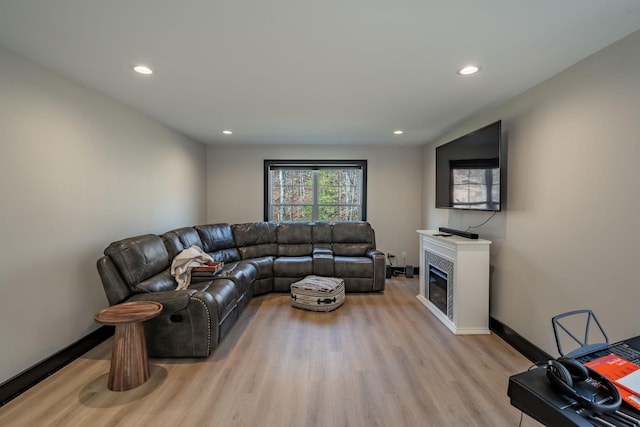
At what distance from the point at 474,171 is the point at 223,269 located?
10.8 ft

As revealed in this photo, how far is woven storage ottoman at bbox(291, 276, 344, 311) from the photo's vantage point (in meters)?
3.62

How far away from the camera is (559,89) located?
7.50ft

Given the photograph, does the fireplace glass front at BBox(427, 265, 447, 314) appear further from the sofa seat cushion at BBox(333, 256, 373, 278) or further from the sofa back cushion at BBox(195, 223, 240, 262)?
the sofa back cushion at BBox(195, 223, 240, 262)

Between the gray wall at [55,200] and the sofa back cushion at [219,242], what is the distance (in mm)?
914

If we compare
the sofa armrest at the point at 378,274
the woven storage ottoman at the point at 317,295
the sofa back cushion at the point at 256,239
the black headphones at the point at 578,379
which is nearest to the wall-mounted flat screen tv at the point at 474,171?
the sofa armrest at the point at 378,274

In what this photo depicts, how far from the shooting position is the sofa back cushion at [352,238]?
4.84m

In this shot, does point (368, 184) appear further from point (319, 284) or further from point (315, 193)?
point (319, 284)

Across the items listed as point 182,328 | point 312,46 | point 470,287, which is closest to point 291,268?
point 182,328

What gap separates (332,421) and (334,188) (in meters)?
4.23

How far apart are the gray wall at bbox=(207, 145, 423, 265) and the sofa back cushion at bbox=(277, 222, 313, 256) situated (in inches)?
30.1

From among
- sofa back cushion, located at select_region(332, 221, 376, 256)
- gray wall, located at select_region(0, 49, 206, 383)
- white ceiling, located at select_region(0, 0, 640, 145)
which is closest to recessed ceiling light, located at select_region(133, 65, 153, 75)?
white ceiling, located at select_region(0, 0, 640, 145)

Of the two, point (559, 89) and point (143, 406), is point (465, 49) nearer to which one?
point (559, 89)

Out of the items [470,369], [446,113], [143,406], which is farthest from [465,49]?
[143,406]

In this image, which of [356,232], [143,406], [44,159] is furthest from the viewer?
[356,232]
